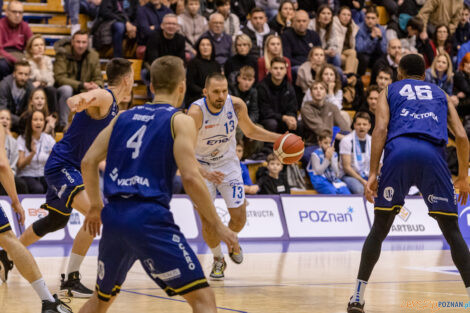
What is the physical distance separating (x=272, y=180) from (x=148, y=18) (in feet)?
13.6

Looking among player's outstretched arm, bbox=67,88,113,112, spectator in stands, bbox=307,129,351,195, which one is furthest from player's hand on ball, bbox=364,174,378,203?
spectator in stands, bbox=307,129,351,195

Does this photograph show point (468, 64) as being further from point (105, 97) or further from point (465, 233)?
point (105, 97)

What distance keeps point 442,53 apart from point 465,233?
4.67 m

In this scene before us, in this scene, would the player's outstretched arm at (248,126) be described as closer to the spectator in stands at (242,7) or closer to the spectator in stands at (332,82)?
the spectator in stands at (332,82)

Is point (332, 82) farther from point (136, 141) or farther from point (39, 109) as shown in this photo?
point (136, 141)

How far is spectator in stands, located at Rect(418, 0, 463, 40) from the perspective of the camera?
18.0 meters

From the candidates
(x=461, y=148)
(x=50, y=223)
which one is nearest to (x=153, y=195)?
(x=461, y=148)

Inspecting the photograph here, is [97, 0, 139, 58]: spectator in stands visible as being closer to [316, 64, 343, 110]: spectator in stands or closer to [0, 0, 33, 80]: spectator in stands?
[0, 0, 33, 80]: spectator in stands

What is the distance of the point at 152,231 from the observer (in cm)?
399

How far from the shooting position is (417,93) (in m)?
5.93

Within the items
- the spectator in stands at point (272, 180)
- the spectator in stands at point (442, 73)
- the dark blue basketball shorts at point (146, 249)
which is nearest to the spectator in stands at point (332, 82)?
the spectator in stands at point (272, 180)

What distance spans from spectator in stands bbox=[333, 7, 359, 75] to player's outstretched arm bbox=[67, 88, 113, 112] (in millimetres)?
10184

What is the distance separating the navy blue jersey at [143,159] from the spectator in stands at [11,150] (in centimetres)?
750

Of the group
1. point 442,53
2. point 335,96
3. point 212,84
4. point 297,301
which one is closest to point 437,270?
point 297,301
